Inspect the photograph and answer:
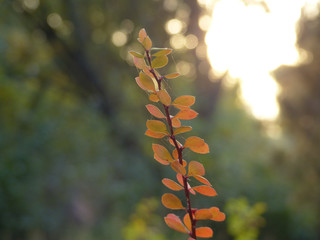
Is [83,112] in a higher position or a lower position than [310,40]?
lower

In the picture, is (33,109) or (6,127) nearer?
(6,127)

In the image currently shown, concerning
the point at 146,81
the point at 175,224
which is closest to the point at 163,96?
the point at 146,81

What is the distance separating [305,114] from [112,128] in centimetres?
287

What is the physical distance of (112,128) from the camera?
5.82 metres

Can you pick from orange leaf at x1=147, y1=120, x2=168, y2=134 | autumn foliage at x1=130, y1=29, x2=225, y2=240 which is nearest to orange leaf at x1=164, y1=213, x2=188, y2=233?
autumn foliage at x1=130, y1=29, x2=225, y2=240

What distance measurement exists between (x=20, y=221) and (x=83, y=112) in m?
A: 1.89

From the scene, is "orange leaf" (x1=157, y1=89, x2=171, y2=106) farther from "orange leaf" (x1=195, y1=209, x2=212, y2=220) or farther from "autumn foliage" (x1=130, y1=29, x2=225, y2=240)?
"orange leaf" (x1=195, y1=209, x2=212, y2=220)

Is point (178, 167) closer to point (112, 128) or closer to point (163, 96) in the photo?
point (163, 96)

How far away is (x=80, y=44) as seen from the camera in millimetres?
5320

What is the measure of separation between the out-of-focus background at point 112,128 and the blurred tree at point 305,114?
1cm

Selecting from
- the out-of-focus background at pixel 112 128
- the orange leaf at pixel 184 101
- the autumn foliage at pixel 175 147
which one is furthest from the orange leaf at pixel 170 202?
the out-of-focus background at pixel 112 128

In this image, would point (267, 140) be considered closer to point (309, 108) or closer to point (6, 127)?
point (309, 108)

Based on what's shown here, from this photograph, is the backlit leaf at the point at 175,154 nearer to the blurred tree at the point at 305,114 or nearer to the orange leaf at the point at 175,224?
the orange leaf at the point at 175,224

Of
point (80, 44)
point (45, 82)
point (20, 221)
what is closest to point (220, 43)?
point (80, 44)
